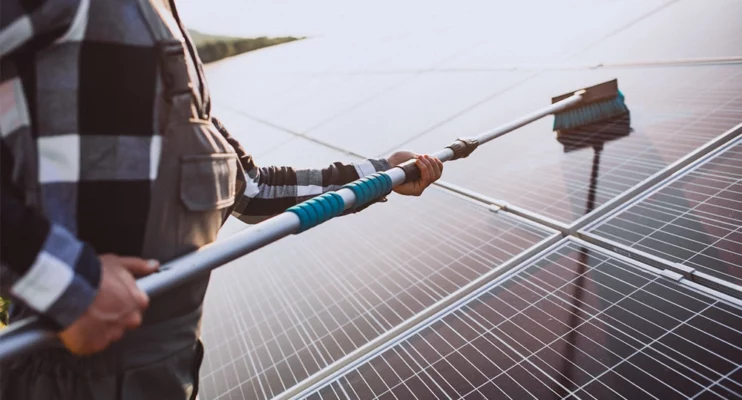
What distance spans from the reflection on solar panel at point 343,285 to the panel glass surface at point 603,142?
0.23 meters

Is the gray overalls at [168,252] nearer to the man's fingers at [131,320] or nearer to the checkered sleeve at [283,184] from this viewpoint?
the man's fingers at [131,320]

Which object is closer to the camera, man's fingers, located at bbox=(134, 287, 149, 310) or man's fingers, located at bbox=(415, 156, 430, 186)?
man's fingers, located at bbox=(134, 287, 149, 310)

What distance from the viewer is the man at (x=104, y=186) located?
1031 millimetres

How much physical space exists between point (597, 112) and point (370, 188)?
5.56ft

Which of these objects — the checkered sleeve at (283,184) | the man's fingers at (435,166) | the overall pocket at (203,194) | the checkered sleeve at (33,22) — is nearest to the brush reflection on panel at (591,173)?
the man's fingers at (435,166)

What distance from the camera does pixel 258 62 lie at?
13.1 meters

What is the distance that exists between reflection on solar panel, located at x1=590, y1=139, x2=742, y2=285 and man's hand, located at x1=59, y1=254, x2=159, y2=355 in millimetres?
1497

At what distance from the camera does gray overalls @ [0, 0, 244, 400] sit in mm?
1247

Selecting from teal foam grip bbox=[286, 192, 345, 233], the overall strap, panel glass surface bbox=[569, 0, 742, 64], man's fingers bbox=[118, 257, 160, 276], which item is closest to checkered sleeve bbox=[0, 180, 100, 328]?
man's fingers bbox=[118, 257, 160, 276]

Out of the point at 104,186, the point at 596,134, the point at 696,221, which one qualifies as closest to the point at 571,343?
the point at 696,221

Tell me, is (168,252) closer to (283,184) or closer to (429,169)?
Answer: (283,184)

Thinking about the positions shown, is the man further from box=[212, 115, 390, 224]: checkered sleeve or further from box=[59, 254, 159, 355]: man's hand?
box=[212, 115, 390, 224]: checkered sleeve

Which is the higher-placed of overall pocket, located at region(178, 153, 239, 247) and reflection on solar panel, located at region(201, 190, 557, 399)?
overall pocket, located at region(178, 153, 239, 247)

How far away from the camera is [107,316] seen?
1074 mm
